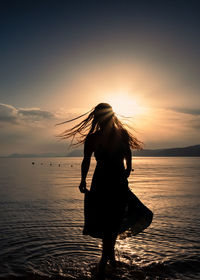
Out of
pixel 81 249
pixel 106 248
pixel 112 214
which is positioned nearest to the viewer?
pixel 106 248

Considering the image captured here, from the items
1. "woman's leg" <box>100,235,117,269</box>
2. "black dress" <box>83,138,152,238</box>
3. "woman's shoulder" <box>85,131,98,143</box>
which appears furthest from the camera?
"woman's shoulder" <box>85,131,98,143</box>

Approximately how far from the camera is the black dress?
5.26 m

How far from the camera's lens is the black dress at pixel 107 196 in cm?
526

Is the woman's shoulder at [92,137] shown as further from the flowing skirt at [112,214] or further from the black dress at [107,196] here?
the flowing skirt at [112,214]

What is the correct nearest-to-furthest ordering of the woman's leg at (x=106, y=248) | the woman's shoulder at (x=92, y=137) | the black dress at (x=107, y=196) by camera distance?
the woman's leg at (x=106, y=248), the black dress at (x=107, y=196), the woman's shoulder at (x=92, y=137)

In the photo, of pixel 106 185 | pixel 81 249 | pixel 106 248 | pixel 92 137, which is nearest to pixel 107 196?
pixel 106 185

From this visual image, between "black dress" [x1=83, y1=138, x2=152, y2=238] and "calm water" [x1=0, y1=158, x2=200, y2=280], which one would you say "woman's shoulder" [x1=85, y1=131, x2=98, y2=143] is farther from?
"calm water" [x1=0, y1=158, x2=200, y2=280]

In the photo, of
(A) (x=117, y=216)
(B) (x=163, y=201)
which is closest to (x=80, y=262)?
(A) (x=117, y=216)

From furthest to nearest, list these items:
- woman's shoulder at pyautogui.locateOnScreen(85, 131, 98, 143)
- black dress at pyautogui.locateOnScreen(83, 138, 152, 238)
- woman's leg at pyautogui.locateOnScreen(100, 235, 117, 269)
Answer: woman's shoulder at pyautogui.locateOnScreen(85, 131, 98, 143), black dress at pyautogui.locateOnScreen(83, 138, 152, 238), woman's leg at pyautogui.locateOnScreen(100, 235, 117, 269)

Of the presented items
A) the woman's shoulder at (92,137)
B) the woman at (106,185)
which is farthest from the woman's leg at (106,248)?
the woman's shoulder at (92,137)

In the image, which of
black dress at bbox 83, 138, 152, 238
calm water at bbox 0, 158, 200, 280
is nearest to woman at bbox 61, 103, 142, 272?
black dress at bbox 83, 138, 152, 238

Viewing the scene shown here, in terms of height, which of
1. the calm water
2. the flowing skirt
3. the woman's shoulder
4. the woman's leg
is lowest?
the calm water

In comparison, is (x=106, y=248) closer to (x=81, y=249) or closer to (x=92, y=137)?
(x=81, y=249)

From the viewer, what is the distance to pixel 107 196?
5266mm
